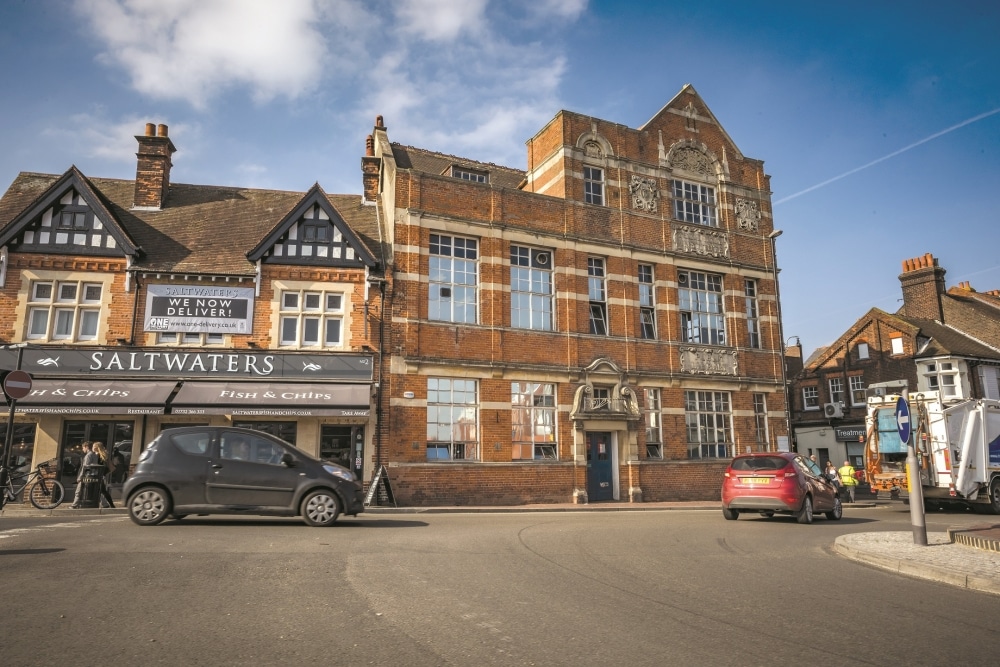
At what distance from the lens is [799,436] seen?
1590 inches

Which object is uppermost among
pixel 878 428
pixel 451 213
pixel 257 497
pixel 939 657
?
pixel 451 213

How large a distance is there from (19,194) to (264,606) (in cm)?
2122

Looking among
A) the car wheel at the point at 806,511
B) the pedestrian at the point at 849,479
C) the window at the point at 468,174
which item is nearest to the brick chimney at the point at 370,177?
the window at the point at 468,174

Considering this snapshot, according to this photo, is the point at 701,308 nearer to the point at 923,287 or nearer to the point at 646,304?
the point at 646,304

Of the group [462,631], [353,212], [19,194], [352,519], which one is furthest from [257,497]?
[19,194]

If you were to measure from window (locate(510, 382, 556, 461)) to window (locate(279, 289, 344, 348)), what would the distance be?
18.2ft

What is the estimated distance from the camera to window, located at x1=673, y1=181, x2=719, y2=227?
83.7ft

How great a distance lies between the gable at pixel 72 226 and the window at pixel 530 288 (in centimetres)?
1095

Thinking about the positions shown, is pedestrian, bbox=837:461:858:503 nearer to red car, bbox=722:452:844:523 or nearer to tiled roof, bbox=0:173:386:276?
red car, bbox=722:452:844:523

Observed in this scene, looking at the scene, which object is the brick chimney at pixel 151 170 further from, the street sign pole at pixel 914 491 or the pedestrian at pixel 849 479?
the pedestrian at pixel 849 479

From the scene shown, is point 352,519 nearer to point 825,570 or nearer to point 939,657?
point 825,570

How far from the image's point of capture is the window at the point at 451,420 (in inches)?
779

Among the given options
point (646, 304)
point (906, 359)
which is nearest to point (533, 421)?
point (646, 304)

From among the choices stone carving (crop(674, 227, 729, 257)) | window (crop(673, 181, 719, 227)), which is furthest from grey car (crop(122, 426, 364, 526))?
window (crop(673, 181, 719, 227))
